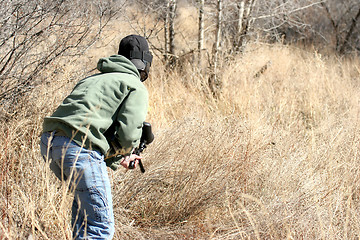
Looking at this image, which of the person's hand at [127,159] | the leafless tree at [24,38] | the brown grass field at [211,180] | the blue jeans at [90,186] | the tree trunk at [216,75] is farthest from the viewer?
the tree trunk at [216,75]

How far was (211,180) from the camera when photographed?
3.07 metres

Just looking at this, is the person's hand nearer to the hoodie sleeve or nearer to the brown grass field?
the hoodie sleeve

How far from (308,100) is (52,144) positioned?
4.50 meters

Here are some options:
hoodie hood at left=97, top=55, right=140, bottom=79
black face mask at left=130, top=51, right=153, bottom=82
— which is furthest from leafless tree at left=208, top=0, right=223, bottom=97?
hoodie hood at left=97, top=55, right=140, bottom=79

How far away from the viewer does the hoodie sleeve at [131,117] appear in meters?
2.11

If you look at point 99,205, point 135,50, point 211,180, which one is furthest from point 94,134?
point 211,180

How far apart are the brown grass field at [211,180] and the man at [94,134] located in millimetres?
143

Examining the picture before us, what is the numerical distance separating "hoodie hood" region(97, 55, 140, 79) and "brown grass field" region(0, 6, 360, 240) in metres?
0.70

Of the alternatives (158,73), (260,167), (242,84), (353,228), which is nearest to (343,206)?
(353,228)

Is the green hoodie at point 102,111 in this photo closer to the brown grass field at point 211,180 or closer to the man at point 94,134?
the man at point 94,134

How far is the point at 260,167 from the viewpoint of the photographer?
3.39 meters

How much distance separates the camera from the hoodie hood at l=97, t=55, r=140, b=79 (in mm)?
A: 2285

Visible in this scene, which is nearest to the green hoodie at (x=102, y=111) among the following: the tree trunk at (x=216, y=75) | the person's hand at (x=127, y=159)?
the person's hand at (x=127, y=159)

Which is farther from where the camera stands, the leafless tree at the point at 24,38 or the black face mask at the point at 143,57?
the leafless tree at the point at 24,38
